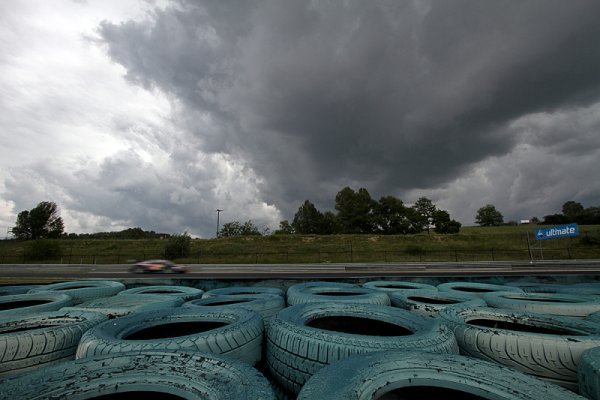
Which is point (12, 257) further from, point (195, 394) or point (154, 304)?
point (195, 394)

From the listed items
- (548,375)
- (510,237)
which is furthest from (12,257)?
(510,237)

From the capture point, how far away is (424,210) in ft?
277

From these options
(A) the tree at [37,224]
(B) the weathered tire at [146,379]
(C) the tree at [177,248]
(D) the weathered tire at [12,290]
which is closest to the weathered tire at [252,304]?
(B) the weathered tire at [146,379]

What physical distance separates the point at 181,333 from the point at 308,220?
83.2 metres

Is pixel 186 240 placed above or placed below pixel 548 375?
above

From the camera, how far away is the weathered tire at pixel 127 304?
4344 millimetres

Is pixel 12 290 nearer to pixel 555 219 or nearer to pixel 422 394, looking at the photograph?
pixel 422 394

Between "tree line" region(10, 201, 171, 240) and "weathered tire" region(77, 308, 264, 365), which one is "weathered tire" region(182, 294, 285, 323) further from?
"tree line" region(10, 201, 171, 240)

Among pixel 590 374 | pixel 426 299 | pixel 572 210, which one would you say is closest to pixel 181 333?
pixel 590 374

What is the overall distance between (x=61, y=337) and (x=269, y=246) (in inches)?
1824

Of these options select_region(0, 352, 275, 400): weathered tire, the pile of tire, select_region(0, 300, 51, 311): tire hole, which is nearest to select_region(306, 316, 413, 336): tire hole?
the pile of tire

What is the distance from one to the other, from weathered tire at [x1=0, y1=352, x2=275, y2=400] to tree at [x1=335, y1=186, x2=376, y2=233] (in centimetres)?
7796

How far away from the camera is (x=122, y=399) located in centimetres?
213

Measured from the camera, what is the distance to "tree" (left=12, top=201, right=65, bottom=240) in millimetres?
77188
